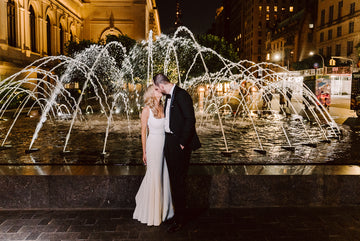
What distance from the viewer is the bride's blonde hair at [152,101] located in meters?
4.04

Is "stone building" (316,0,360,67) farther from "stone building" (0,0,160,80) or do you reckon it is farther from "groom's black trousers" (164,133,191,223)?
"groom's black trousers" (164,133,191,223)

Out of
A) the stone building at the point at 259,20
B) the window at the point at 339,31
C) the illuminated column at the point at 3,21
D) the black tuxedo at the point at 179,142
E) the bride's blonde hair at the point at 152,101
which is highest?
the stone building at the point at 259,20

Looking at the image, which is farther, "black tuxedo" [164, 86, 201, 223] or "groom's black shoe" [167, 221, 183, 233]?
"groom's black shoe" [167, 221, 183, 233]

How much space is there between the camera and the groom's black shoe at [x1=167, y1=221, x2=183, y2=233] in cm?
Result: 417

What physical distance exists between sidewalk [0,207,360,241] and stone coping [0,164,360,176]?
1.75ft

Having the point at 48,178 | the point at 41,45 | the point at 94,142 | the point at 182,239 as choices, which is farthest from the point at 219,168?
the point at 41,45

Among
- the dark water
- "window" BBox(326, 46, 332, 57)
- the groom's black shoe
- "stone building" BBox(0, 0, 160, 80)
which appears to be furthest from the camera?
"window" BBox(326, 46, 332, 57)

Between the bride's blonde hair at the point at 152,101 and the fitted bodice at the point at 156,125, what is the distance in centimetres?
6

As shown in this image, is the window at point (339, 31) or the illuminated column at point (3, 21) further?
the window at point (339, 31)

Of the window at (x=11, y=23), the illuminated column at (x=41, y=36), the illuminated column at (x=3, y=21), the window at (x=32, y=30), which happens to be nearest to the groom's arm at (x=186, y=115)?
the illuminated column at (x=3, y=21)

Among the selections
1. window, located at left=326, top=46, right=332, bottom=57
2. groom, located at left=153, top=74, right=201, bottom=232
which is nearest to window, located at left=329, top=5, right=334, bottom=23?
window, located at left=326, top=46, right=332, bottom=57

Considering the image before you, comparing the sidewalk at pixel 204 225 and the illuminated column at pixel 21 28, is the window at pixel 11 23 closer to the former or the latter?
the illuminated column at pixel 21 28

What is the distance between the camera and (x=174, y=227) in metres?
4.20

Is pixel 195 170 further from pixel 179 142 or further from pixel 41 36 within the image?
pixel 41 36
